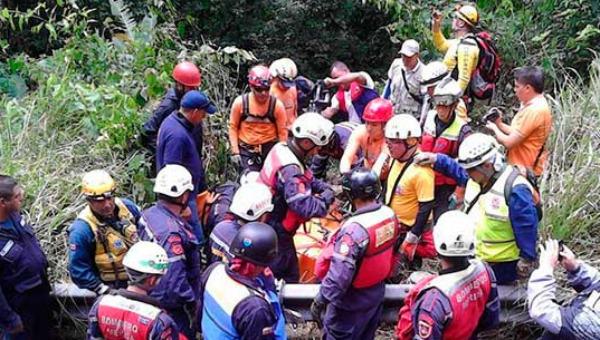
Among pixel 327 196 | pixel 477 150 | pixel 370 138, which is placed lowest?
pixel 327 196

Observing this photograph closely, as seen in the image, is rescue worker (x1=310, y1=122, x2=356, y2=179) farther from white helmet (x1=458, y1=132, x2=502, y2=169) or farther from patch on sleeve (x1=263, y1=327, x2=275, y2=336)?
patch on sleeve (x1=263, y1=327, x2=275, y2=336)

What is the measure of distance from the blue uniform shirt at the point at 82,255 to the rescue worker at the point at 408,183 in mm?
2416

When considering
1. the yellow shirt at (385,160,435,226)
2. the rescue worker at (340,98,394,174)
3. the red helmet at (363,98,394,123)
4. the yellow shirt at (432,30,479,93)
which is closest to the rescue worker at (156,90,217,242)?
the rescue worker at (340,98,394,174)

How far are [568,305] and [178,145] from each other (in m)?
3.62

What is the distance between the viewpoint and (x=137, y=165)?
26.1 feet

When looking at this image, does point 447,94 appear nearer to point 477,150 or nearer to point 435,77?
point 435,77

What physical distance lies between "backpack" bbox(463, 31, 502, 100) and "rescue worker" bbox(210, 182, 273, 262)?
4067mm

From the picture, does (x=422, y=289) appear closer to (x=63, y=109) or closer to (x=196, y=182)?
(x=196, y=182)

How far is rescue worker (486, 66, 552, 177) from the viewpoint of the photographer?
6.77 m

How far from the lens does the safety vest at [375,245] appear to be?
540cm

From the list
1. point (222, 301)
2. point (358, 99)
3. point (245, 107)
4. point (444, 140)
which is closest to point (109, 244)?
point (222, 301)

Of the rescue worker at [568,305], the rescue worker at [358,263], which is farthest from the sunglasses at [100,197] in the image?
the rescue worker at [568,305]

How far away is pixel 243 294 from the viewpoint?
462 centimetres

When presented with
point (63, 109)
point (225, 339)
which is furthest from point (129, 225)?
point (63, 109)
